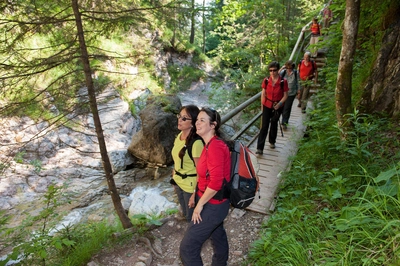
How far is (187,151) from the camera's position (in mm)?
2770

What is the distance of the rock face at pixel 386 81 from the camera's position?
411cm

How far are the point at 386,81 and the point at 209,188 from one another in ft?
13.2

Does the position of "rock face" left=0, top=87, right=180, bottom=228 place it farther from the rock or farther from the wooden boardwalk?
the wooden boardwalk

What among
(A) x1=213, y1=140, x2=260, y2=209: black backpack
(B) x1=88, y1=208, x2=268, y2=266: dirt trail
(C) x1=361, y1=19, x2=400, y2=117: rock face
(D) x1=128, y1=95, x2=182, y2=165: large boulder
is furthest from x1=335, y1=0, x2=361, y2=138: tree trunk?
(D) x1=128, y1=95, x2=182, y2=165: large boulder

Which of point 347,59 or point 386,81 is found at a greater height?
point 347,59

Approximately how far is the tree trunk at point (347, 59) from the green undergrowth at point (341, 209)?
0.19 metres

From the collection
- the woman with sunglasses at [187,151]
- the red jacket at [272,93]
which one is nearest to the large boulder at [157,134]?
the red jacket at [272,93]

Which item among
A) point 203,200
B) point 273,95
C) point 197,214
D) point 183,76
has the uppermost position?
point 273,95

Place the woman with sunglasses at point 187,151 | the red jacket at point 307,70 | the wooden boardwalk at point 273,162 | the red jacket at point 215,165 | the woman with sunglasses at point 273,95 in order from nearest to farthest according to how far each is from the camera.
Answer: the red jacket at point 215,165, the woman with sunglasses at point 187,151, the wooden boardwalk at point 273,162, the woman with sunglasses at point 273,95, the red jacket at point 307,70

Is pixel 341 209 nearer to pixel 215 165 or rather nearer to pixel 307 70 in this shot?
pixel 215 165

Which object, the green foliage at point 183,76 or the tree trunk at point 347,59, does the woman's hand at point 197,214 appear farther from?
the green foliage at point 183,76

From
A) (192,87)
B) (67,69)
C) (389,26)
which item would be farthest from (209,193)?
(192,87)

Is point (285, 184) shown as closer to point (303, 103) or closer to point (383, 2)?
point (383, 2)

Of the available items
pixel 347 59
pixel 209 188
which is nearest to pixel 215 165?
pixel 209 188
